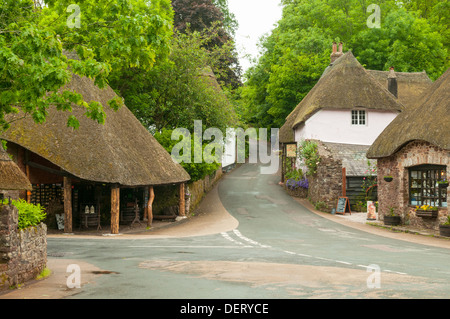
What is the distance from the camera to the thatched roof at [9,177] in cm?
1013

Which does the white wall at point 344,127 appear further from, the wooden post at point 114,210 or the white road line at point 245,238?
the wooden post at point 114,210

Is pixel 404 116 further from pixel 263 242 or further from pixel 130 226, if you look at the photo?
pixel 130 226

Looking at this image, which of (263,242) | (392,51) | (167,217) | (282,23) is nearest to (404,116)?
(263,242)

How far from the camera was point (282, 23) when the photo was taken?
4931 cm

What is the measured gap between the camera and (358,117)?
34.5 metres

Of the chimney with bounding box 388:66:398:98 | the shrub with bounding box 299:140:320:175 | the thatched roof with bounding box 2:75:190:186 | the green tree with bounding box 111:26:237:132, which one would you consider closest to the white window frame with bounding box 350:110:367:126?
the shrub with bounding box 299:140:320:175

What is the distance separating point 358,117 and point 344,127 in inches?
49.3

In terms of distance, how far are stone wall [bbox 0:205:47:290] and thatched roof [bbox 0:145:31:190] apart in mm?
554

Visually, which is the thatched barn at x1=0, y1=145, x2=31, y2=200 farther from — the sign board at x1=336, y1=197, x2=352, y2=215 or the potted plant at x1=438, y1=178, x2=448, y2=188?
the sign board at x1=336, y1=197, x2=352, y2=215

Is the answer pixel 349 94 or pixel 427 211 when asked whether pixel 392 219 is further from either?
pixel 349 94

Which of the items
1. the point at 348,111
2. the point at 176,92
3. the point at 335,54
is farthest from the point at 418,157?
the point at 335,54

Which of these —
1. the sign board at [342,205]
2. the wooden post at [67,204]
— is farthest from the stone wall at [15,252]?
the sign board at [342,205]

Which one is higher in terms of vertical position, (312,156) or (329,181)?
(312,156)
